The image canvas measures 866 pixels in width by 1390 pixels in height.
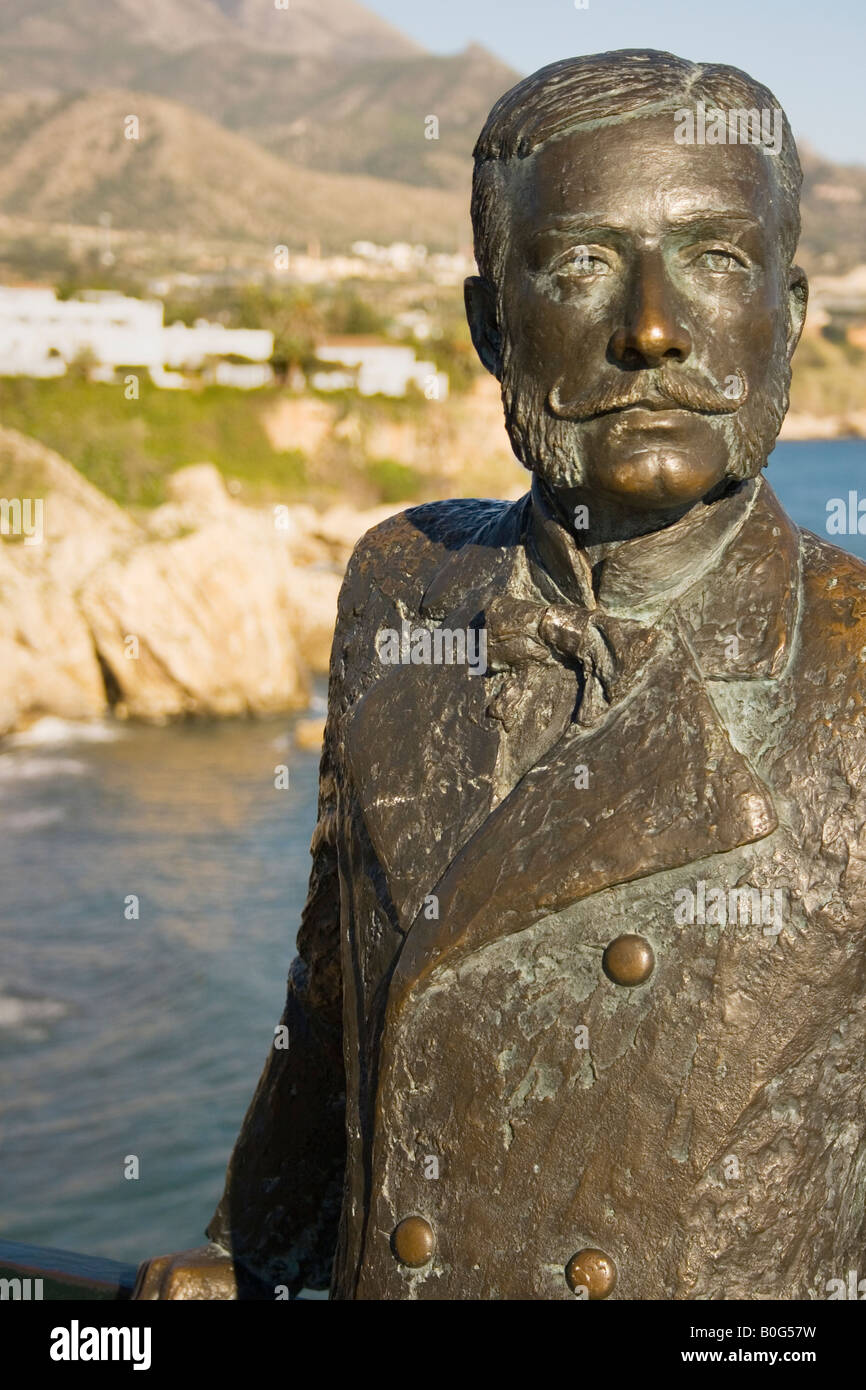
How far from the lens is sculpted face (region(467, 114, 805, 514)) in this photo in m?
2.33

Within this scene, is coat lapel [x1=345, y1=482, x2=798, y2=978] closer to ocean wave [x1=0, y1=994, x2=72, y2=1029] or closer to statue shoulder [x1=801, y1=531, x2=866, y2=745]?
statue shoulder [x1=801, y1=531, x2=866, y2=745]

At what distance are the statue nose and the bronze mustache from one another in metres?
0.03

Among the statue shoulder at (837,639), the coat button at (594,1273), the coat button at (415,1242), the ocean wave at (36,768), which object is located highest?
the ocean wave at (36,768)

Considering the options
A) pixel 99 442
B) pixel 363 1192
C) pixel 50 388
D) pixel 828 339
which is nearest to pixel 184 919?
pixel 363 1192

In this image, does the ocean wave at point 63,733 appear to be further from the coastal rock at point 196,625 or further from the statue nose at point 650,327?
the statue nose at point 650,327

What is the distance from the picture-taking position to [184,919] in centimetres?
2055

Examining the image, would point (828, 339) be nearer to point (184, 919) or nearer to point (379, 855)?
point (184, 919)

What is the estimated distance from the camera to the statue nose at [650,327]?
90.4 inches

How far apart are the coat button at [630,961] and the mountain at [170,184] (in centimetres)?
12231

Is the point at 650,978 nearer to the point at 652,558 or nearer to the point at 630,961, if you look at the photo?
the point at 630,961

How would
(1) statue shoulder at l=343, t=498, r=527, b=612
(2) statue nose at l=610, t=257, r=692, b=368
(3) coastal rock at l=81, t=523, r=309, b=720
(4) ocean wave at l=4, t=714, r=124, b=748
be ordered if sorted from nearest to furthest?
(2) statue nose at l=610, t=257, r=692, b=368, (1) statue shoulder at l=343, t=498, r=527, b=612, (4) ocean wave at l=4, t=714, r=124, b=748, (3) coastal rock at l=81, t=523, r=309, b=720

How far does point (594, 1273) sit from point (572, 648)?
2.92 ft

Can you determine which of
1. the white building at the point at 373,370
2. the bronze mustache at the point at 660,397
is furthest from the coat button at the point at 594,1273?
the white building at the point at 373,370

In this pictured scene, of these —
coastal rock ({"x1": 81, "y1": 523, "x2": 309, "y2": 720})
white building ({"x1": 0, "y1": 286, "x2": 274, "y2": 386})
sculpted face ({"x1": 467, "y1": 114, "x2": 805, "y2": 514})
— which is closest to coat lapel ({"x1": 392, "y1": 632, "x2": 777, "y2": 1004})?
sculpted face ({"x1": 467, "y1": 114, "x2": 805, "y2": 514})
